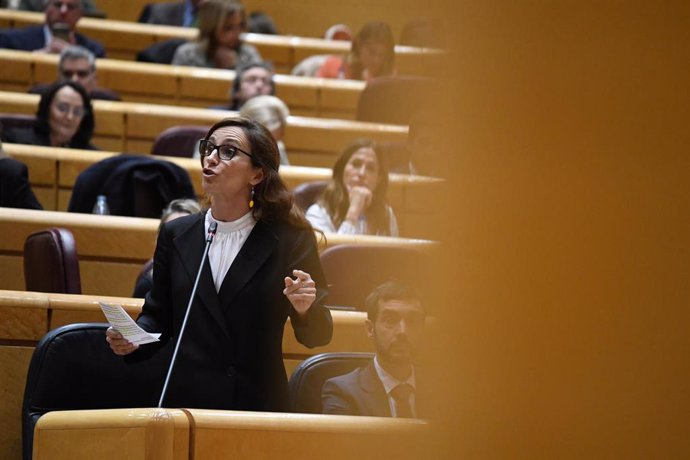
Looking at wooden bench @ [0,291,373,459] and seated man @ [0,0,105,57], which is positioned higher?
seated man @ [0,0,105,57]

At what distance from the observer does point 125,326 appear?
144cm

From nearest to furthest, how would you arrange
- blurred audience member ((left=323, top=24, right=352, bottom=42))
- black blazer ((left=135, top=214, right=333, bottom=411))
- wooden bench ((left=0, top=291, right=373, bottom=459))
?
black blazer ((left=135, top=214, right=333, bottom=411)) < wooden bench ((left=0, top=291, right=373, bottom=459)) < blurred audience member ((left=323, top=24, right=352, bottom=42))

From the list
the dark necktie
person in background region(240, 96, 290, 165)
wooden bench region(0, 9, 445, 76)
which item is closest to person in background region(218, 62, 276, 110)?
person in background region(240, 96, 290, 165)

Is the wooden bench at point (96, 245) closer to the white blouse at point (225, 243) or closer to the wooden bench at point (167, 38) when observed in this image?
the white blouse at point (225, 243)

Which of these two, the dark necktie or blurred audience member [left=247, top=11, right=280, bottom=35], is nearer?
the dark necktie

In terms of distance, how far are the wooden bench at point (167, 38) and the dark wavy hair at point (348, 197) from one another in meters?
1.71

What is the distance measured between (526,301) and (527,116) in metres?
0.11

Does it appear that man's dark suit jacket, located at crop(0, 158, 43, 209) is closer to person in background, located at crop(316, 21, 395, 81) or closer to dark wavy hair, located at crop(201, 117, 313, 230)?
dark wavy hair, located at crop(201, 117, 313, 230)

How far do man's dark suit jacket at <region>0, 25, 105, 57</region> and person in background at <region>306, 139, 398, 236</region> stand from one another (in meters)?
1.82

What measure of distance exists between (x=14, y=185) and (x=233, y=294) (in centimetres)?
133

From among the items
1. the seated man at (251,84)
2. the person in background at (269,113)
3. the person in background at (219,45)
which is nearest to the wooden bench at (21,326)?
the person in background at (269,113)

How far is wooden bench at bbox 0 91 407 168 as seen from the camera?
3586 millimetres

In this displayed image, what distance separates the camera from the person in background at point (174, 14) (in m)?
5.04

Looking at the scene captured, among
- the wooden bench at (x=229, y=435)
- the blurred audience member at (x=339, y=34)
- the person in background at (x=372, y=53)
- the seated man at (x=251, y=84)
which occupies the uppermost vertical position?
the blurred audience member at (x=339, y=34)
